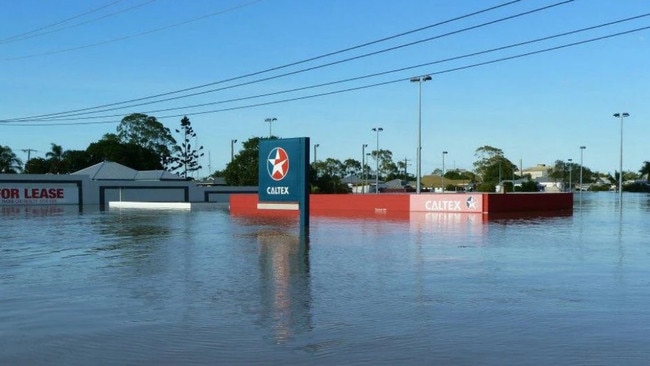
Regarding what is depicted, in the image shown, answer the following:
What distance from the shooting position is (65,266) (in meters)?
14.9

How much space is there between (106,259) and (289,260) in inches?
176

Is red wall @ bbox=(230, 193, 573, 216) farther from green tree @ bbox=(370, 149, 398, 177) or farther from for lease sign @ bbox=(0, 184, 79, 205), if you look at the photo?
green tree @ bbox=(370, 149, 398, 177)

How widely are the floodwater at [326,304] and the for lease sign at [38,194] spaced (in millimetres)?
53898

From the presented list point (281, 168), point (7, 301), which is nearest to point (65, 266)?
point (7, 301)

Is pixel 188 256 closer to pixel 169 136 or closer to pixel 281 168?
pixel 281 168

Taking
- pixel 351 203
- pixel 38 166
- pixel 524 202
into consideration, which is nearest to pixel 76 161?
pixel 38 166

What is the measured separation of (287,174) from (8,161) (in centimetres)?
10719

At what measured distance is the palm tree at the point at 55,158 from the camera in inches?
4432

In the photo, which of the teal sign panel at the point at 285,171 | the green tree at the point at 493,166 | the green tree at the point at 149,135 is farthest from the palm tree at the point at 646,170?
the teal sign panel at the point at 285,171

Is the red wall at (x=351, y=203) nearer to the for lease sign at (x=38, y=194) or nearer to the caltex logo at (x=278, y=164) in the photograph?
the caltex logo at (x=278, y=164)

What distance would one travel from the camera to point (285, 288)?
1156cm

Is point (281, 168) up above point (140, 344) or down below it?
above

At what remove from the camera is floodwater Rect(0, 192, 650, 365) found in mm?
7254

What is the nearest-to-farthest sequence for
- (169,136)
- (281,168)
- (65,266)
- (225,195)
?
1. (65,266)
2. (281,168)
3. (225,195)
4. (169,136)
